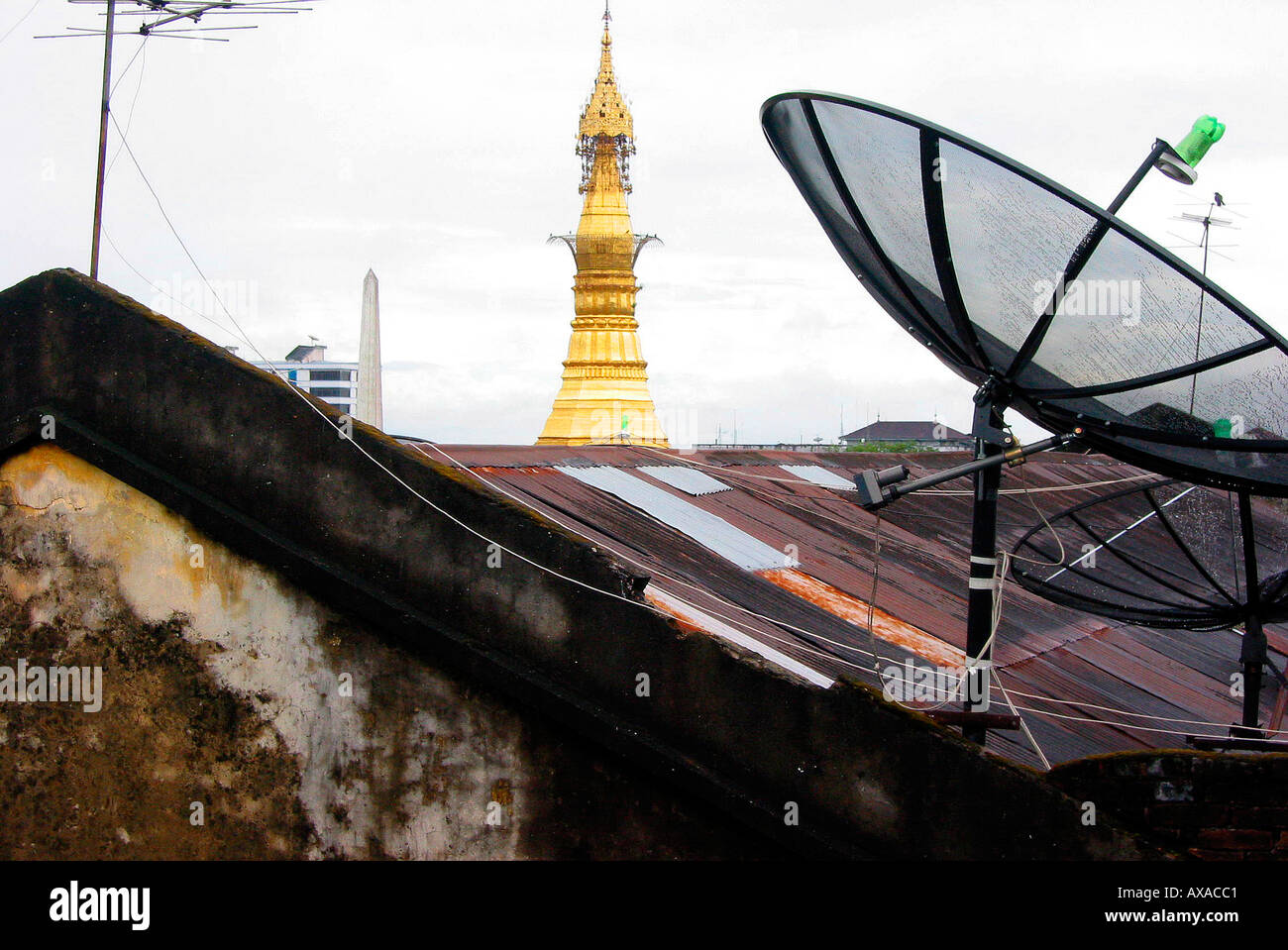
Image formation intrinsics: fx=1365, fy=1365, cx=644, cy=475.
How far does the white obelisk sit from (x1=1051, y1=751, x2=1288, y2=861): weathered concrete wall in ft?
24.7

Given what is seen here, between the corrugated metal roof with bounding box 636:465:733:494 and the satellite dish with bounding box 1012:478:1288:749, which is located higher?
the corrugated metal roof with bounding box 636:465:733:494

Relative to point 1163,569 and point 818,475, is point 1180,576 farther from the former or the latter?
Result: point 818,475

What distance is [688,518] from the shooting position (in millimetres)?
11984

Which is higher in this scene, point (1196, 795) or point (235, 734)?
point (235, 734)

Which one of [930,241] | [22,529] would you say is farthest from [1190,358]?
[22,529]

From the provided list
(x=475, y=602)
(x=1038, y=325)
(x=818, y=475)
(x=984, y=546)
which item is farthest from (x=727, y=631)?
(x=818, y=475)

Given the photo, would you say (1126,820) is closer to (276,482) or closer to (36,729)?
(276,482)

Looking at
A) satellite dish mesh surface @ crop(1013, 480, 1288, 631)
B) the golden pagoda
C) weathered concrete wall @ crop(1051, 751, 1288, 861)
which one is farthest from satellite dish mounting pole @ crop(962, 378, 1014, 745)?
the golden pagoda

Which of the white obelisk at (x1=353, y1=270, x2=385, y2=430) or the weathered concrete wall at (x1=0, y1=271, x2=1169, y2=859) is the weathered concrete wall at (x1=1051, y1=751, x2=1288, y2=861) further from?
the white obelisk at (x1=353, y1=270, x2=385, y2=430)

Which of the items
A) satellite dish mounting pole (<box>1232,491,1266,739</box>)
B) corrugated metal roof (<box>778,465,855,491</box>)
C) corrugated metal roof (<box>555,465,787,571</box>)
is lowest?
satellite dish mounting pole (<box>1232,491,1266,739</box>)

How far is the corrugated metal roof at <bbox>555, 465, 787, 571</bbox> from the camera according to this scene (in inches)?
444

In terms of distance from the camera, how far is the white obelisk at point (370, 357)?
1222 centimetres

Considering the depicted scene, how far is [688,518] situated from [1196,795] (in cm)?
609

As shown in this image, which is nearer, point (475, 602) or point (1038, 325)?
point (475, 602)
